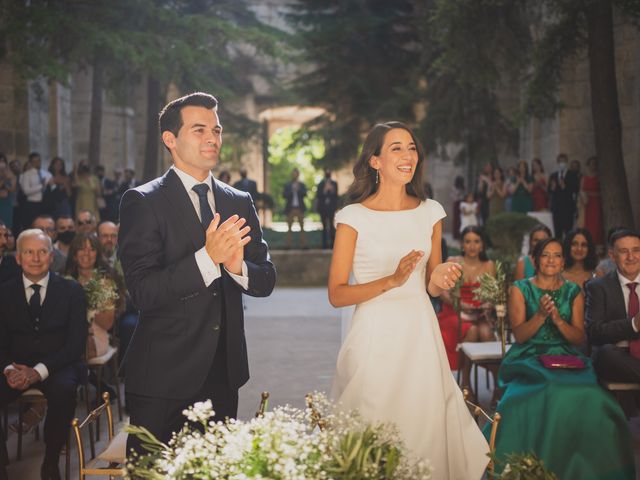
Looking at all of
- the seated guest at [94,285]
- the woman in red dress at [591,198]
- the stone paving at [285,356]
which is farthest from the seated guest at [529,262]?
the woman in red dress at [591,198]

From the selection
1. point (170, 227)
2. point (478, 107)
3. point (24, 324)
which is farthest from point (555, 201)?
point (170, 227)

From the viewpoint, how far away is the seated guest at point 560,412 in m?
4.87

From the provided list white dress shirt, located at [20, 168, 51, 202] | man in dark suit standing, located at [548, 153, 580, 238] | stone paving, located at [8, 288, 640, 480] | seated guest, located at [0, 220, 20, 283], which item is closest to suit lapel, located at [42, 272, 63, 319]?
stone paving, located at [8, 288, 640, 480]

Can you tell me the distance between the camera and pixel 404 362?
3699 mm

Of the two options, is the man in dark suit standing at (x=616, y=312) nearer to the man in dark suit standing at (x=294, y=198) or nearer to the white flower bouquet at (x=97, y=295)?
the white flower bouquet at (x=97, y=295)

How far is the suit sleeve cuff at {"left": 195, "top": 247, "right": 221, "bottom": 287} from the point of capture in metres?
3.06

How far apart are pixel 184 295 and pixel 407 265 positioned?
906 mm

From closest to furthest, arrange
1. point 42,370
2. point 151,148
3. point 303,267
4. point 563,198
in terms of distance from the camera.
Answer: point 42,370 < point 563,198 < point 303,267 < point 151,148

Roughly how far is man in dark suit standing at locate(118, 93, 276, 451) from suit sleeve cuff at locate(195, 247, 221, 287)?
36 mm

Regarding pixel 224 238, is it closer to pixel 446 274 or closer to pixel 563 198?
pixel 446 274

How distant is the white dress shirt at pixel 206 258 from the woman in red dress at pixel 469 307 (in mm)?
4633

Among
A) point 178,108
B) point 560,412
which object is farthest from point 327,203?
point 178,108

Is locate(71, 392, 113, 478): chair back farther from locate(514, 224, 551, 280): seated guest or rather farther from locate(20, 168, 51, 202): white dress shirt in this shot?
locate(20, 168, 51, 202): white dress shirt

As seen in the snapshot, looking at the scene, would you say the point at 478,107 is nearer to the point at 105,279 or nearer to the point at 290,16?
the point at 290,16
